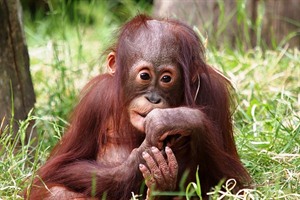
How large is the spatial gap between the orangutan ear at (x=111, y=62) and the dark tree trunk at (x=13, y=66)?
71 centimetres

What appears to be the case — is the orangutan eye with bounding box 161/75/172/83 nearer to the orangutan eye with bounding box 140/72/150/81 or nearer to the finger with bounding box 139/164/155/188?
the orangutan eye with bounding box 140/72/150/81

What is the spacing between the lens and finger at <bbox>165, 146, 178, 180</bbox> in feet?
11.6

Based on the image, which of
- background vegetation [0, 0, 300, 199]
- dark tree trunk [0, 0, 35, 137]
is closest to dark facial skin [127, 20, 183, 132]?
background vegetation [0, 0, 300, 199]

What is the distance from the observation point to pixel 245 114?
4.82 meters

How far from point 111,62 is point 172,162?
0.68 metres

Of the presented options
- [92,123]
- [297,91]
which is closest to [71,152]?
[92,123]

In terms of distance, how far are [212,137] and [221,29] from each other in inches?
98.4

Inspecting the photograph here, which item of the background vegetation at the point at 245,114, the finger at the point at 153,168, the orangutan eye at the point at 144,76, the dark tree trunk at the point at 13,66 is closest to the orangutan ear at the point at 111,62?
the background vegetation at the point at 245,114

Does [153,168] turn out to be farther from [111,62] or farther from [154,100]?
[111,62]

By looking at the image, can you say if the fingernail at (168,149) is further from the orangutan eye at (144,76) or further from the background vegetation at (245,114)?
the orangutan eye at (144,76)

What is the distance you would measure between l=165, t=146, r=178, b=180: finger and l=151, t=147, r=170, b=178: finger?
0.7 inches

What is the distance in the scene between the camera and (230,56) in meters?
6.11

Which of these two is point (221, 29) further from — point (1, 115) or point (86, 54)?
point (1, 115)

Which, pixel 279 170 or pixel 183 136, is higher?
pixel 183 136
